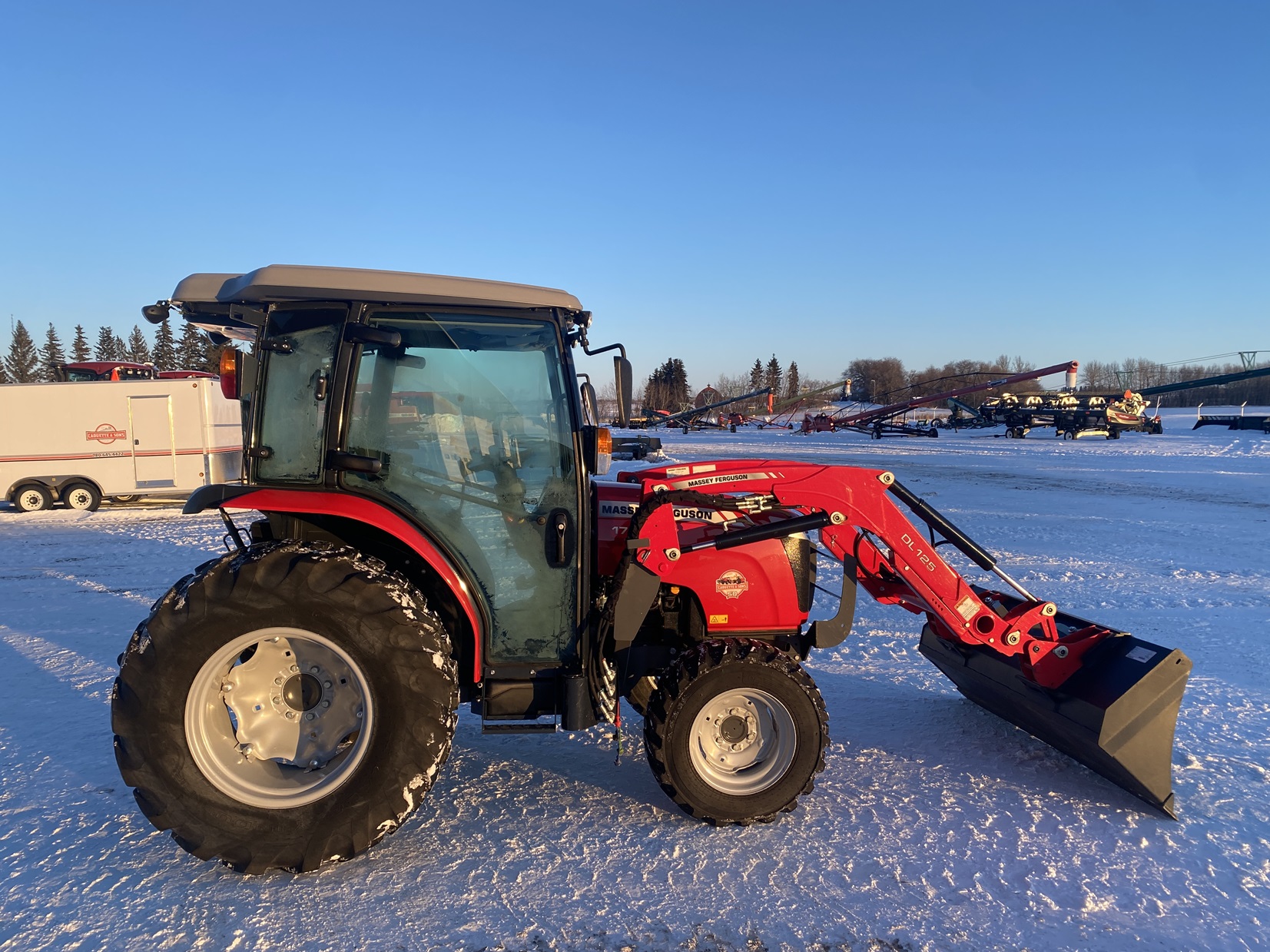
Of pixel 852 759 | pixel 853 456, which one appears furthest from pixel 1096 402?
pixel 852 759

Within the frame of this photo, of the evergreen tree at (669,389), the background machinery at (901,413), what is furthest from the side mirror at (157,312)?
the evergreen tree at (669,389)

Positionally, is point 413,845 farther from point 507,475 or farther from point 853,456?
point 853,456

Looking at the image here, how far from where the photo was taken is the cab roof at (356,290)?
3.03 meters

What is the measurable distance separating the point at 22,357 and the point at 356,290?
84.5m

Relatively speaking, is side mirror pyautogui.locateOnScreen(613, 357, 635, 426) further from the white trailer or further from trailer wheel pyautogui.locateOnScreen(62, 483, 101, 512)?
trailer wheel pyautogui.locateOnScreen(62, 483, 101, 512)

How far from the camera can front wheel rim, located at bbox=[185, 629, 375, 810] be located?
3.01 meters

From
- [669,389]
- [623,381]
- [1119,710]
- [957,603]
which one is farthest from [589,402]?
[669,389]

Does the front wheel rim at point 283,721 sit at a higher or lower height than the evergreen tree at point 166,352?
lower

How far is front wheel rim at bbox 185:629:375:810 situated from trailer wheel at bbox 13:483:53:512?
14327 millimetres

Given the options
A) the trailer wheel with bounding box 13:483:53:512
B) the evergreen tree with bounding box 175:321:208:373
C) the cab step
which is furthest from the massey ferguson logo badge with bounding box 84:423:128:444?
the evergreen tree with bounding box 175:321:208:373

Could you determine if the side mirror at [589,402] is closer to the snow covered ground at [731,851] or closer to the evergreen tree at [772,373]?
the snow covered ground at [731,851]

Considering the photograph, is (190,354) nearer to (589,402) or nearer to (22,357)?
(22,357)

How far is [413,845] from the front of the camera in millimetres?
3188

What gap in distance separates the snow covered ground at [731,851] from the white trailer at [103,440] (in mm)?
9804
